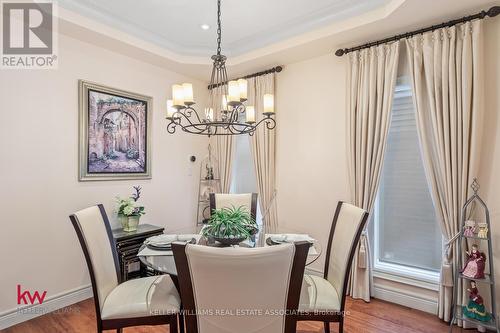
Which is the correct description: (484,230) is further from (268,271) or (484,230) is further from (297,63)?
(297,63)

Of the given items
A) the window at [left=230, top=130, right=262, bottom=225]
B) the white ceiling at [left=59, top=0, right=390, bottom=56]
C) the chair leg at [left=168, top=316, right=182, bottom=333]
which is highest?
the white ceiling at [left=59, top=0, right=390, bottom=56]

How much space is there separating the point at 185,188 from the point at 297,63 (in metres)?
2.27

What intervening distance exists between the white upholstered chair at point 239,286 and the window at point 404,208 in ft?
6.54

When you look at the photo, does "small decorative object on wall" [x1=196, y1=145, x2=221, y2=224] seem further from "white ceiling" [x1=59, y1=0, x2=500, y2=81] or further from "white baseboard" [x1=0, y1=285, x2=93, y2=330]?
"white baseboard" [x1=0, y1=285, x2=93, y2=330]

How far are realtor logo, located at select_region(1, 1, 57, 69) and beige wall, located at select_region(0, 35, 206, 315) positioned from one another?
0.08m

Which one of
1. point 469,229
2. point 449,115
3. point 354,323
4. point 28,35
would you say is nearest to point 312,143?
point 449,115

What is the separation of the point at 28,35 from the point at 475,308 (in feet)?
14.6

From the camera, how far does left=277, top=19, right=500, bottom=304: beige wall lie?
2990mm

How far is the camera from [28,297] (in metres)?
2.40

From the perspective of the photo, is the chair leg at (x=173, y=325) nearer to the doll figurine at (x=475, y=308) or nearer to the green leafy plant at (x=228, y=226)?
the green leafy plant at (x=228, y=226)

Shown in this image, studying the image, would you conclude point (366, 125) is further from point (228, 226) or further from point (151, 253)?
point (151, 253)

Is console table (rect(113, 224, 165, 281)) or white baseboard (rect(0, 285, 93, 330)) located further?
console table (rect(113, 224, 165, 281))

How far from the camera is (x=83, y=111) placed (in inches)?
108

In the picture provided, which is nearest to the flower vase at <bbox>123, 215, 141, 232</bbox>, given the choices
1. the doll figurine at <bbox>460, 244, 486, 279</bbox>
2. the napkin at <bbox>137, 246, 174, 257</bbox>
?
the napkin at <bbox>137, 246, 174, 257</bbox>
